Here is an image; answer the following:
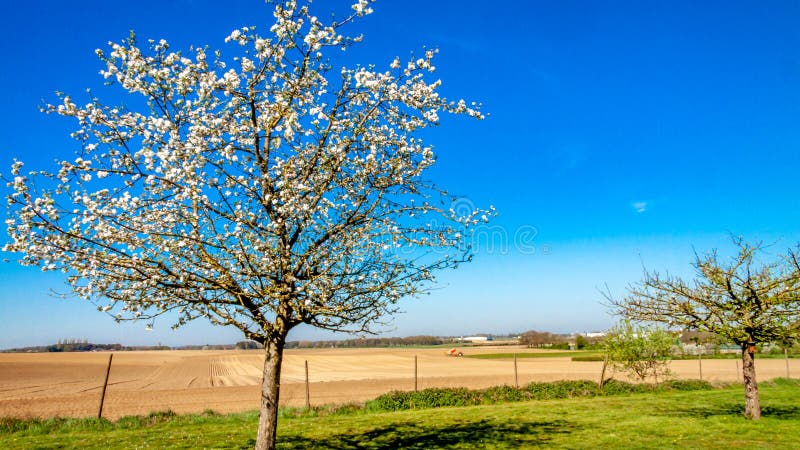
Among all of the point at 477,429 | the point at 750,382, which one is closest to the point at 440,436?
the point at 477,429

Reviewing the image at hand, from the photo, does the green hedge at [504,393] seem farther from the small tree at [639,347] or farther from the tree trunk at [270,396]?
the tree trunk at [270,396]

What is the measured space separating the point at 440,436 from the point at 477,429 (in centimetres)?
156

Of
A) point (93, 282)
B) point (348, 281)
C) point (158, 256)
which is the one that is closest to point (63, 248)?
point (93, 282)

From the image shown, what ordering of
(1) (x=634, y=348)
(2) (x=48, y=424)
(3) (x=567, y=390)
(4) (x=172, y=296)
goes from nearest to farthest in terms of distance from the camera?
1. (4) (x=172, y=296)
2. (2) (x=48, y=424)
3. (3) (x=567, y=390)
4. (1) (x=634, y=348)

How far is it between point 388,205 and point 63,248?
5220mm

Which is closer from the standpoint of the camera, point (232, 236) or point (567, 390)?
point (232, 236)

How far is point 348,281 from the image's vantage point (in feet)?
29.4

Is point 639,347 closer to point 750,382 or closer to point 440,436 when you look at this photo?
point 750,382

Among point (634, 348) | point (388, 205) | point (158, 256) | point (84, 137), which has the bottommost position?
point (634, 348)

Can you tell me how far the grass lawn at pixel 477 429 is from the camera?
12188 millimetres

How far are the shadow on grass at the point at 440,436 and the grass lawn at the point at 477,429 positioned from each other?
3 centimetres

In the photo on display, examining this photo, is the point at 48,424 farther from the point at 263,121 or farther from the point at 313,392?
the point at 313,392

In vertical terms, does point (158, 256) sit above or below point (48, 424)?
above

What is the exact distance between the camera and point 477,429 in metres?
14.3
